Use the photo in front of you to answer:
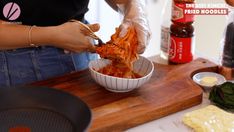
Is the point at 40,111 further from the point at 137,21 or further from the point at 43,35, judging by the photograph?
the point at 137,21

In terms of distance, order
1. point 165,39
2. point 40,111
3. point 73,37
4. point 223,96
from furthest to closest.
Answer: point 165,39 < point 73,37 < point 223,96 < point 40,111

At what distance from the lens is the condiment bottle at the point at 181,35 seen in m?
1.09

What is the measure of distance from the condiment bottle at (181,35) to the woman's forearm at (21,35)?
0.37m

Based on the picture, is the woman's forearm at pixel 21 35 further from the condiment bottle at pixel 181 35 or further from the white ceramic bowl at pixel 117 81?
the condiment bottle at pixel 181 35

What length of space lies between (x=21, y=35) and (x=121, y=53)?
11.2 inches

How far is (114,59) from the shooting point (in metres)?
0.98

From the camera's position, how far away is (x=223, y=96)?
3.04ft

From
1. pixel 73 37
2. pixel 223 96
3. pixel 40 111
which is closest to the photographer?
pixel 40 111

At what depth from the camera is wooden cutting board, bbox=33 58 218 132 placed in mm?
865

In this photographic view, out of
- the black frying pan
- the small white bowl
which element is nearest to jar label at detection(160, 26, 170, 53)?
the small white bowl

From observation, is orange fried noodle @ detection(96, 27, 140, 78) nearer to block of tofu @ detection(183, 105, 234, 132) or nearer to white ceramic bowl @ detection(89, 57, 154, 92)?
white ceramic bowl @ detection(89, 57, 154, 92)

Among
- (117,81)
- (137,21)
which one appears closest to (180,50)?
(137,21)

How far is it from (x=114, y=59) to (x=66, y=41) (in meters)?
0.16

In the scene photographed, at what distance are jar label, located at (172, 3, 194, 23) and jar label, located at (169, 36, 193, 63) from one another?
6 cm
